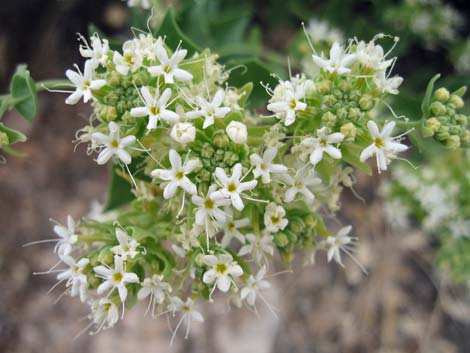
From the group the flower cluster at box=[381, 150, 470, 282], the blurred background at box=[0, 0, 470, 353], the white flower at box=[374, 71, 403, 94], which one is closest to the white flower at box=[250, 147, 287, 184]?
the white flower at box=[374, 71, 403, 94]

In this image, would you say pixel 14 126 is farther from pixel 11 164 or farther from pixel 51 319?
pixel 51 319

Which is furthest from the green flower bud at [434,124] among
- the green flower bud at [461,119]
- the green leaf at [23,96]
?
the green leaf at [23,96]

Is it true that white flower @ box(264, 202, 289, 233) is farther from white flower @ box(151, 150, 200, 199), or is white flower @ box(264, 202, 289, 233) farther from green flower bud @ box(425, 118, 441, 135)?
green flower bud @ box(425, 118, 441, 135)

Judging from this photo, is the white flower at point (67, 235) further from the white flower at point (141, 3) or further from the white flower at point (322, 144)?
the white flower at point (141, 3)

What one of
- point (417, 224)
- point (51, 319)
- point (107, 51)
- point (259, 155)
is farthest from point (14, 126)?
point (417, 224)

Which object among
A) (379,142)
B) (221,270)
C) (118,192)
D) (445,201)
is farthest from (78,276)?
(445,201)

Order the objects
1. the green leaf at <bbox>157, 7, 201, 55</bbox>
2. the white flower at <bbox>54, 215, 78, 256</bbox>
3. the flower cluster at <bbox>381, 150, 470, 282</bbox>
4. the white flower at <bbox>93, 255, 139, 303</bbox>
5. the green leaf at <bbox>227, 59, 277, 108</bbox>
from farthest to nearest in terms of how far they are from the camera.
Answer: the flower cluster at <bbox>381, 150, 470, 282</bbox> < the green leaf at <bbox>227, 59, 277, 108</bbox> < the green leaf at <bbox>157, 7, 201, 55</bbox> < the white flower at <bbox>54, 215, 78, 256</bbox> < the white flower at <bbox>93, 255, 139, 303</bbox>

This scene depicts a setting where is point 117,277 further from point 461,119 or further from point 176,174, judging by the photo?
point 461,119
